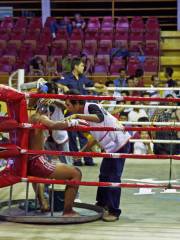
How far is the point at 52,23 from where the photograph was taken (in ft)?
49.9

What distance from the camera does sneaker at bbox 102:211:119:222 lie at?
5.07 meters

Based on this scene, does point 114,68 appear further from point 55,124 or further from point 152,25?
point 55,124

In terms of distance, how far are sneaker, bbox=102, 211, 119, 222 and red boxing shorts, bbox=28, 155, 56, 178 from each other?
2.05ft

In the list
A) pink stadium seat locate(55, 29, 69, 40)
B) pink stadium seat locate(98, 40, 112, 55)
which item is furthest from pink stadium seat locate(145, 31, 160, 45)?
pink stadium seat locate(55, 29, 69, 40)

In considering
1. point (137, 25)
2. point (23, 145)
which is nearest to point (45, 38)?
point (137, 25)

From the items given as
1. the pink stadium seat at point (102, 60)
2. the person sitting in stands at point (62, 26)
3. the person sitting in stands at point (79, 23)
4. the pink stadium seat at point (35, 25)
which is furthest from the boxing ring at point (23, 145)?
the person sitting in stands at point (79, 23)

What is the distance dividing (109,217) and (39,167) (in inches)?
29.5

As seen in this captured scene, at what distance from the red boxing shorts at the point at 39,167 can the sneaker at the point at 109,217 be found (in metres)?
0.63

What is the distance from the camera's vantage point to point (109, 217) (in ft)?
16.7

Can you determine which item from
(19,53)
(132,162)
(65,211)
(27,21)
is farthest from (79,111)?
(27,21)

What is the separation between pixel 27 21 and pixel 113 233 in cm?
1199

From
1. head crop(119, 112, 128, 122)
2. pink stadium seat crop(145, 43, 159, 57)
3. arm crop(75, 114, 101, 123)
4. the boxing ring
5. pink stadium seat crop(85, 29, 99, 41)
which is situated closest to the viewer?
the boxing ring

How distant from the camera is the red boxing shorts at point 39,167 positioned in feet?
16.0

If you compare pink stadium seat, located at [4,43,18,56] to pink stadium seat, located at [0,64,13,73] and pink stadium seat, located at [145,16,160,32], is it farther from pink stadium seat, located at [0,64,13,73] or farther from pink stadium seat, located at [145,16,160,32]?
pink stadium seat, located at [145,16,160,32]
